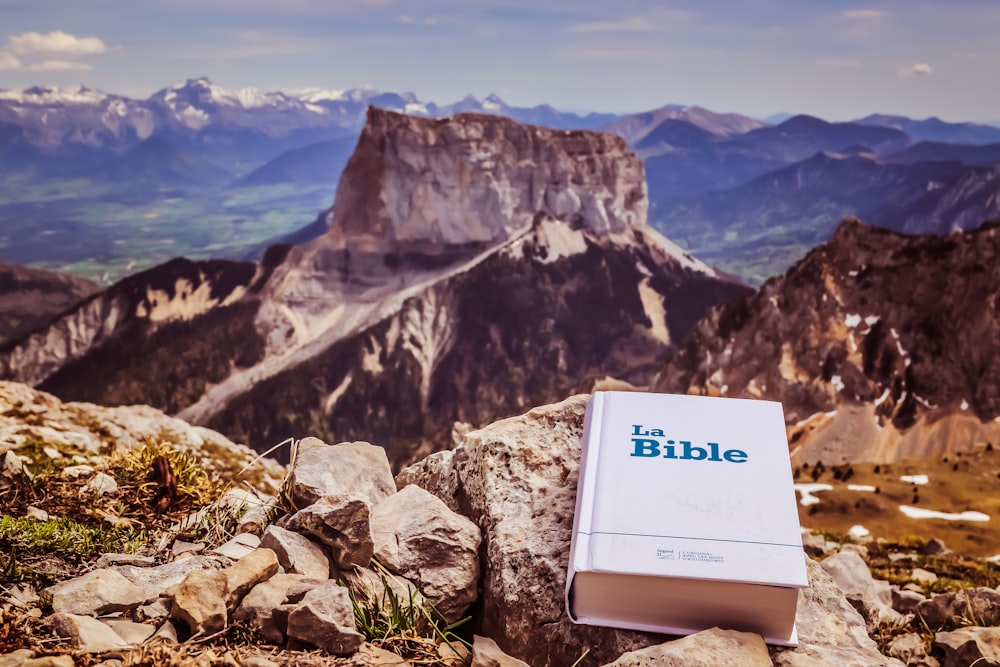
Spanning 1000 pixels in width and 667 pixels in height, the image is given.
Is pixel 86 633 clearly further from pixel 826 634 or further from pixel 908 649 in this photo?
pixel 908 649

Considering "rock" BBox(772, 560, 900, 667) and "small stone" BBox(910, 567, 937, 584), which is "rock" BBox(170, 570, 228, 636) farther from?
"small stone" BBox(910, 567, 937, 584)

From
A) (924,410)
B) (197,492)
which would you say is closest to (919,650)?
(197,492)

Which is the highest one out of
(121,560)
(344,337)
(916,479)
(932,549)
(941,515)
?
(121,560)

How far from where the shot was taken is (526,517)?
5.75m

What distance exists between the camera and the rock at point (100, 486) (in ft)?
22.8

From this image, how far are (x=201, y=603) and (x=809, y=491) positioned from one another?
149 feet

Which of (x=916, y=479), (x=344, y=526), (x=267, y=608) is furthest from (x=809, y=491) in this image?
(x=267, y=608)

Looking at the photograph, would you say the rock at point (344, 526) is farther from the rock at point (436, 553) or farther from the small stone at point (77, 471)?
the small stone at point (77, 471)

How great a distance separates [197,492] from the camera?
274 inches

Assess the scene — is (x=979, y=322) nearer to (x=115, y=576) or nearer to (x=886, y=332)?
(x=886, y=332)

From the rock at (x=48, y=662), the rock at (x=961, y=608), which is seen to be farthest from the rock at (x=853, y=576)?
the rock at (x=48, y=662)

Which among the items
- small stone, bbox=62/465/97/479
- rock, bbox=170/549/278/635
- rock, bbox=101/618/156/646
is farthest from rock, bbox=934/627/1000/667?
small stone, bbox=62/465/97/479

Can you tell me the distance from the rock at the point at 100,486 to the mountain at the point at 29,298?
194 metres

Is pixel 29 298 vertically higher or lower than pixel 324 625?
lower
